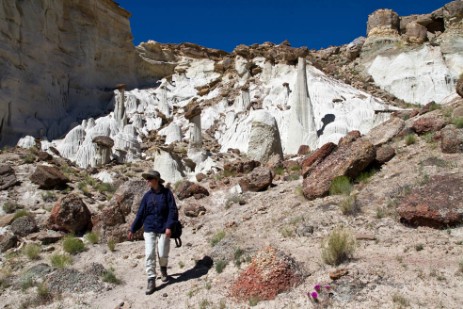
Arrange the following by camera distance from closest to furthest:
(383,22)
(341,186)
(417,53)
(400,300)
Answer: (400,300) → (341,186) → (417,53) → (383,22)

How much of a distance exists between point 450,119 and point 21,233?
1034 centimetres

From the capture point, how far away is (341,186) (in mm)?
8133

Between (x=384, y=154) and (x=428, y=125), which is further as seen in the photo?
(x=428, y=125)

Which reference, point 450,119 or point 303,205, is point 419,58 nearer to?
point 450,119

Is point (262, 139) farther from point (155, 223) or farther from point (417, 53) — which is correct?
point (417, 53)

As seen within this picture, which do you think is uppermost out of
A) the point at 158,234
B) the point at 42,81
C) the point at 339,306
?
the point at 42,81

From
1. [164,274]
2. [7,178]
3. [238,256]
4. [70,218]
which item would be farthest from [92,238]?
[7,178]

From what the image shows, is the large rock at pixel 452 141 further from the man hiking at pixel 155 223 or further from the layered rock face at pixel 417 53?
the layered rock face at pixel 417 53

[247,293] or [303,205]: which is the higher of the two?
[303,205]

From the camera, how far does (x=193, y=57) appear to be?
49969 millimetres

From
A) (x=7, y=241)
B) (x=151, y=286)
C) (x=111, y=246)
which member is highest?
(x=7, y=241)

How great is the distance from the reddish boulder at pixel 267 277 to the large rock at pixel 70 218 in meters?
5.66

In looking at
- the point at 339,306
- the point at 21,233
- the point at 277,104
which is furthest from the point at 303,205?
the point at 277,104

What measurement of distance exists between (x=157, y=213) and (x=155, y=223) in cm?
16
